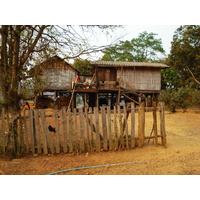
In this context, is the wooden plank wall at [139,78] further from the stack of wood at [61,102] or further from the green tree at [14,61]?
the green tree at [14,61]

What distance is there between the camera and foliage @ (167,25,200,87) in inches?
740

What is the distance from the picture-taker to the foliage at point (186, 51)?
18797 millimetres

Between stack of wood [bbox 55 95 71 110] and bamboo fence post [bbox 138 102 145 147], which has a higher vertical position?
bamboo fence post [bbox 138 102 145 147]

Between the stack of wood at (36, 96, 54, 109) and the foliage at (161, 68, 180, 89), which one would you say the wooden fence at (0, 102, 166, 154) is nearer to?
the stack of wood at (36, 96, 54, 109)

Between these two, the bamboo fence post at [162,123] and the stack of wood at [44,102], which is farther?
the stack of wood at [44,102]

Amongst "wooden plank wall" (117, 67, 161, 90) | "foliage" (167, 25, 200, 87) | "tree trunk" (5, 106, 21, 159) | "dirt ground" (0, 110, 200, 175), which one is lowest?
"dirt ground" (0, 110, 200, 175)

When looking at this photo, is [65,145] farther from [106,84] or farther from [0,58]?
[106,84]

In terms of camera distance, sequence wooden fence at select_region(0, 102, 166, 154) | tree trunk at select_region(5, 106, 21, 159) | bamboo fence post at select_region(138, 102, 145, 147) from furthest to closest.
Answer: bamboo fence post at select_region(138, 102, 145, 147)
wooden fence at select_region(0, 102, 166, 154)
tree trunk at select_region(5, 106, 21, 159)

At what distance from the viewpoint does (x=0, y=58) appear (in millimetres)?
4133

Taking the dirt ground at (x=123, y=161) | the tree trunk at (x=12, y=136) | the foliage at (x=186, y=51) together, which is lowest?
the dirt ground at (x=123, y=161)

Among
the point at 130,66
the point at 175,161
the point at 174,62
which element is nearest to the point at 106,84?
the point at 130,66

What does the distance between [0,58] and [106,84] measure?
12.0 m

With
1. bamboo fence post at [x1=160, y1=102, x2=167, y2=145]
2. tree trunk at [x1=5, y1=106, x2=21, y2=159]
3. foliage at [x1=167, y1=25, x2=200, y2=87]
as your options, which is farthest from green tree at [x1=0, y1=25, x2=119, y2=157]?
foliage at [x1=167, y1=25, x2=200, y2=87]

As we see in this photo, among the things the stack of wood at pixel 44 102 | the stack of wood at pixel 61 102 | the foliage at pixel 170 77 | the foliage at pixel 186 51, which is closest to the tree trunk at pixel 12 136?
the stack of wood at pixel 61 102
